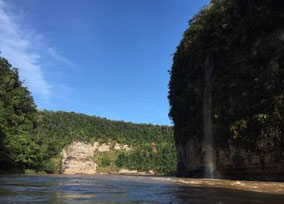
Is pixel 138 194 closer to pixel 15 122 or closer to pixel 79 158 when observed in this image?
pixel 15 122

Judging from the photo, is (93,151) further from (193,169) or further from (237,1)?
(237,1)

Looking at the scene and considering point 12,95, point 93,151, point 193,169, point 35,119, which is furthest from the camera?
point 93,151

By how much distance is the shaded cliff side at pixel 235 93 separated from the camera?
2120cm

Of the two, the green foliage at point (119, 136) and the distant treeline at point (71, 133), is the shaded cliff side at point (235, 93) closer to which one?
the distant treeline at point (71, 133)

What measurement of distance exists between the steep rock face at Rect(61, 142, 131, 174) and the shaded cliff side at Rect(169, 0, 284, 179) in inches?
2577

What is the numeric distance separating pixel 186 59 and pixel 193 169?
40.8 ft

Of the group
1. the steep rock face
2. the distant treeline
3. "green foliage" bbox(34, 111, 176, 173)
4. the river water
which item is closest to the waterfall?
the river water

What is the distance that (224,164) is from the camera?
83.9ft

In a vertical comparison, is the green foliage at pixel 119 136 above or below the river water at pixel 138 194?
above

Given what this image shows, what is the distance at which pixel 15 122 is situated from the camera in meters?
41.8

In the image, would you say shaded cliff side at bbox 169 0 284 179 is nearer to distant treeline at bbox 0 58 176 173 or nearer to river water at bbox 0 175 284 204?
river water at bbox 0 175 284 204

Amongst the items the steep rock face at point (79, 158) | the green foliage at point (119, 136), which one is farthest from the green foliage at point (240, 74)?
the green foliage at point (119, 136)

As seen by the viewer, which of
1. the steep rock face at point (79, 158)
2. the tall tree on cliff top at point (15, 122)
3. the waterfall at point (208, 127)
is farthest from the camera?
the steep rock face at point (79, 158)

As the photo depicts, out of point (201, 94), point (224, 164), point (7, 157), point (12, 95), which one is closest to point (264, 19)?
point (201, 94)
